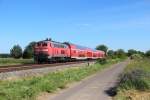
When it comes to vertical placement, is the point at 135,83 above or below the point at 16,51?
below

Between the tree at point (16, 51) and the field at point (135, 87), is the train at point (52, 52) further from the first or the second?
the tree at point (16, 51)

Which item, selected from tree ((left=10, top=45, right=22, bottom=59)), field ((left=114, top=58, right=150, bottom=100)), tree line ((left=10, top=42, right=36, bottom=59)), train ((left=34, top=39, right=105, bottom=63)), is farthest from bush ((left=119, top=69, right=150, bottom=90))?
tree ((left=10, top=45, right=22, bottom=59))

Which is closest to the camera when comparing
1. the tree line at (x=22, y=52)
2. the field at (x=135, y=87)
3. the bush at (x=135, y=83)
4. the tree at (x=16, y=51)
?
the field at (x=135, y=87)

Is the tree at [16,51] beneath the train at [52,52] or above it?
above

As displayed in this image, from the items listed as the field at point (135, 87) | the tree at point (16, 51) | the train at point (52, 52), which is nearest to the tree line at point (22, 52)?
the tree at point (16, 51)

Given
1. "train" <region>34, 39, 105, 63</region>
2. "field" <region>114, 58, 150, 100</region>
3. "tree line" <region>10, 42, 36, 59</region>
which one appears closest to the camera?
"field" <region>114, 58, 150, 100</region>

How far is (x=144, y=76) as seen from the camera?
22.1 meters

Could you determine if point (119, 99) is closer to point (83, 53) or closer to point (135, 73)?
point (135, 73)

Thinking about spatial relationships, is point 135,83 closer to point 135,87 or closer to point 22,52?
point 135,87

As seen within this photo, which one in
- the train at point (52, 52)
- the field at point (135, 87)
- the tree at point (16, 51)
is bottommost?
the field at point (135, 87)

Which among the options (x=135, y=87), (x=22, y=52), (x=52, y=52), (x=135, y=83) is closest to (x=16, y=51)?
(x=22, y=52)

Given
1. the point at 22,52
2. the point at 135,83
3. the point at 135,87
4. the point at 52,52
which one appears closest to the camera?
the point at 135,87

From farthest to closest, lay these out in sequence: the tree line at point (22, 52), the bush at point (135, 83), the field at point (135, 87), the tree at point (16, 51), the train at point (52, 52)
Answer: the tree at point (16, 51) → the tree line at point (22, 52) → the train at point (52, 52) → the bush at point (135, 83) → the field at point (135, 87)

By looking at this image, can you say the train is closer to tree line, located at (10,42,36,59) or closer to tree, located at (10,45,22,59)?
tree line, located at (10,42,36,59)
